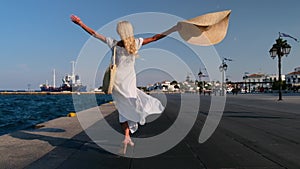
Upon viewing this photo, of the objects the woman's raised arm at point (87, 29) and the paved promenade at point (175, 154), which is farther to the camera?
the woman's raised arm at point (87, 29)

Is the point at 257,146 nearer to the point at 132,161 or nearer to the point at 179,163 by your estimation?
the point at 179,163

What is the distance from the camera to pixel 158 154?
20.0ft

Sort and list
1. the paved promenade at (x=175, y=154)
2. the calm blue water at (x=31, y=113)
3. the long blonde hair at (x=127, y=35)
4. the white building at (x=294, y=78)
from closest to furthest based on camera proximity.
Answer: the paved promenade at (x=175, y=154) → the long blonde hair at (x=127, y=35) → the calm blue water at (x=31, y=113) → the white building at (x=294, y=78)

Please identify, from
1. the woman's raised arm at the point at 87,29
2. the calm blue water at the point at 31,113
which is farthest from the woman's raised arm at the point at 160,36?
the calm blue water at the point at 31,113

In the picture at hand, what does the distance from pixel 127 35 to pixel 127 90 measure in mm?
1021

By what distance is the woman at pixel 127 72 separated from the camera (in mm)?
5727

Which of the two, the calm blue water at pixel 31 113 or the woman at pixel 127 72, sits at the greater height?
the woman at pixel 127 72

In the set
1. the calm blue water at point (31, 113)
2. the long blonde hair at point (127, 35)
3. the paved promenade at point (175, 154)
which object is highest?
the long blonde hair at point (127, 35)

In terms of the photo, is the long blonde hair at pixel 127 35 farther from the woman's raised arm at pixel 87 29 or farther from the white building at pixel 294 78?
the white building at pixel 294 78

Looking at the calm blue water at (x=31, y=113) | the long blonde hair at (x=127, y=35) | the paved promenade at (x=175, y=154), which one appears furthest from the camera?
the calm blue water at (x=31, y=113)

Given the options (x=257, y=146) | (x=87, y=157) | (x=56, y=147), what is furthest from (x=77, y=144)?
(x=257, y=146)

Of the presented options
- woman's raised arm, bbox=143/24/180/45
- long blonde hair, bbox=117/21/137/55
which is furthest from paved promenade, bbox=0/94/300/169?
woman's raised arm, bbox=143/24/180/45

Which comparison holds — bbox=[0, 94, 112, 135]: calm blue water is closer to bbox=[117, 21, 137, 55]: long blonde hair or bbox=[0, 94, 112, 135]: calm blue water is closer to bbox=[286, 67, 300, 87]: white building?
bbox=[117, 21, 137, 55]: long blonde hair

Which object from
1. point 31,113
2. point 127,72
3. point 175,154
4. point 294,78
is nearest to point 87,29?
point 127,72
